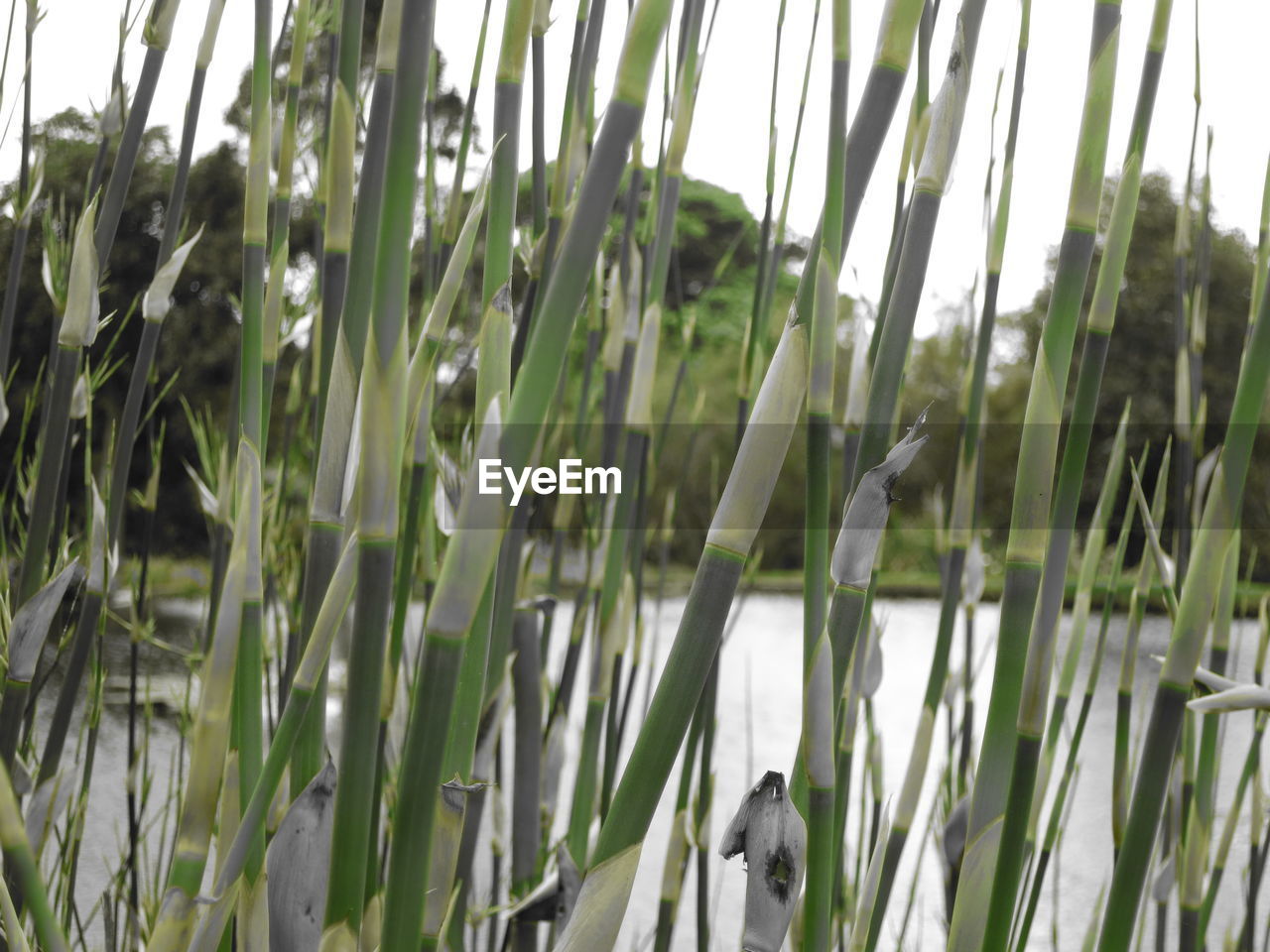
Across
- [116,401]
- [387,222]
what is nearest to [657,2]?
[387,222]

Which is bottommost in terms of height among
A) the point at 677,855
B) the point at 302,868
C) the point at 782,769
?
the point at 782,769

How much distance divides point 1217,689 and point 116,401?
533cm

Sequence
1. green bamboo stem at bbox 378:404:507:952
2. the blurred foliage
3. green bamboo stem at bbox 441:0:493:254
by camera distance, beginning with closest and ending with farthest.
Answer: green bamboo stem at bbox 378:404:507:952 < green bamboo stem at bbox 441:0:493:254 < the blurred foliage

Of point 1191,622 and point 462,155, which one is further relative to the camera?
point 462,155

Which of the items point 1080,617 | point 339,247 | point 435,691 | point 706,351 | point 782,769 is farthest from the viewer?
point 706,351

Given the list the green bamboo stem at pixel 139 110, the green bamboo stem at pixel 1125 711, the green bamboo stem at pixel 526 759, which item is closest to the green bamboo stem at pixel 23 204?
the green bamboo stem at pixel 139 110

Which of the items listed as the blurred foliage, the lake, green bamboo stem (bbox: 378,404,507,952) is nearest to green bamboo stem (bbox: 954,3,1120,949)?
green bamboo stem (bbox: 378,404,507,952)

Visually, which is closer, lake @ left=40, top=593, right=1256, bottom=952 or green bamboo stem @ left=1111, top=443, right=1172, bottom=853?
green bamboo stem @ left=1111, top=443, right=1172, bottom=853

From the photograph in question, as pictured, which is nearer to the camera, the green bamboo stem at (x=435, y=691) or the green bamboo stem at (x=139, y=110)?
the green bamboo stem at (x=435, y=691)

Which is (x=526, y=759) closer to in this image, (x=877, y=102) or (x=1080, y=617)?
(x=1080, y=617)

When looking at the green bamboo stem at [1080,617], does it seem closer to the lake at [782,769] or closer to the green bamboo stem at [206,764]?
the lake at [782,769]

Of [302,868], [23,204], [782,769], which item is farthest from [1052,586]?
[782,769]

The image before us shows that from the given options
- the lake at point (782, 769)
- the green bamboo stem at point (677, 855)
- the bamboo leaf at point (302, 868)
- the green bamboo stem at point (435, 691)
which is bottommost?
the lake at point (782, 769)

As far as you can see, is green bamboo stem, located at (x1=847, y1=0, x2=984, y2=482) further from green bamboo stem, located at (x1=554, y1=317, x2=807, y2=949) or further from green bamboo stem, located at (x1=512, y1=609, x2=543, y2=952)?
green bamboo stem, located at (x1=512, y1=609, x2=543, y2=952)
